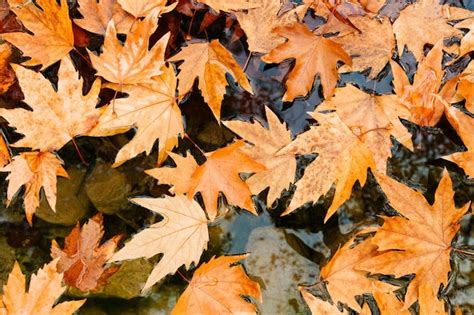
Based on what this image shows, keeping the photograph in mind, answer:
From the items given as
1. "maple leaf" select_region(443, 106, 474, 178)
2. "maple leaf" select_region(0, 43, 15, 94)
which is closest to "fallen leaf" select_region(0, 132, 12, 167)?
"maple leaf" select_region(0, 43, 15, 94)

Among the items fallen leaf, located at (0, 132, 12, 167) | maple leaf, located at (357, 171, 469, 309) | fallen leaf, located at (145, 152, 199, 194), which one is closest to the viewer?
maple leaf, located at (357, 171, 469, 309)

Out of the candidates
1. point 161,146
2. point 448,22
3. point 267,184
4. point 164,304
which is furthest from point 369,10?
point 164,304

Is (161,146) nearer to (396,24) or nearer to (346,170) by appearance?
(346,170)

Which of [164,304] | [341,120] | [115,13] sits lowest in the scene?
[164,304]

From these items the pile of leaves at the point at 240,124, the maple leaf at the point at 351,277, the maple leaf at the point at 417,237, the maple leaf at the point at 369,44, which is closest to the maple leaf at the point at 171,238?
the pile of leaves at the point at 240,124

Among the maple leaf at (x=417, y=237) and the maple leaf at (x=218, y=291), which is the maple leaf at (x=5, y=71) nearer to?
the maple leaf at (x=218, y=291)

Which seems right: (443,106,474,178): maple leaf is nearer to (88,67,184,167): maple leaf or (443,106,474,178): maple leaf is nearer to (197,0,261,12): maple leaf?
(197,0,261,12): maple leaf
